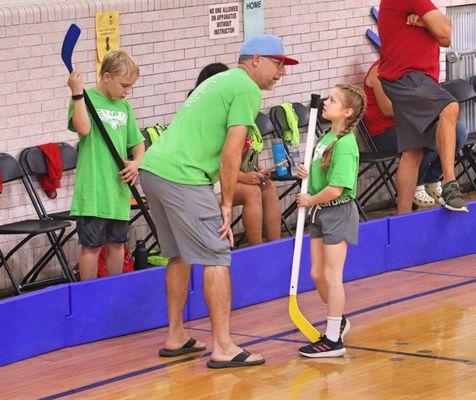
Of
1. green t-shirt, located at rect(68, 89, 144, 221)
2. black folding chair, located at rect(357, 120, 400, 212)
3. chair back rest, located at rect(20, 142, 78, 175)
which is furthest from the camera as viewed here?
black folding chair, located at rect(357, 120, 400, 212)

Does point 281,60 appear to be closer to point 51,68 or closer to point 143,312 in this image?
point 143,312

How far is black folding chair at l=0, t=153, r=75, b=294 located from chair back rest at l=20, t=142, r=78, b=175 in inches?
2.5

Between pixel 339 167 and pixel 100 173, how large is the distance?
1493 mm

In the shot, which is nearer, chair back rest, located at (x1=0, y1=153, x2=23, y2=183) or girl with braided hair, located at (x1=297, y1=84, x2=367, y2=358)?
girl with braided hair, located at (x1=297, y1=84, x2=367, y2=358)

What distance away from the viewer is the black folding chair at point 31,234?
7.64 meters

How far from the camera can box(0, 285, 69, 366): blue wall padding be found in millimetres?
6512

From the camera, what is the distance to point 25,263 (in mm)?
8234

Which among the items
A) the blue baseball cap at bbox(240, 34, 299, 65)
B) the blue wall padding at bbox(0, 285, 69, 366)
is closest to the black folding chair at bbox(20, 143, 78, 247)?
the blue wall padding at bbox(0, 285, 69, 366)

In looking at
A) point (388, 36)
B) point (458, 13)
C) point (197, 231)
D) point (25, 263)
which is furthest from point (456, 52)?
point (197, 231)

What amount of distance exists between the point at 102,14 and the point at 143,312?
7.52 feet

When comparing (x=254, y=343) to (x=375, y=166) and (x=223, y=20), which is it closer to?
(x=223, y=20)

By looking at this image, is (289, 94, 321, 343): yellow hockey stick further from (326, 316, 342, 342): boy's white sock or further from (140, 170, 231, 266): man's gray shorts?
(140, 170, 231, 266): man's gray shorts

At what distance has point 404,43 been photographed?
872 centimetres

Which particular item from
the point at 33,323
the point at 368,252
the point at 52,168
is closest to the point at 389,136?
the point at 368,252
